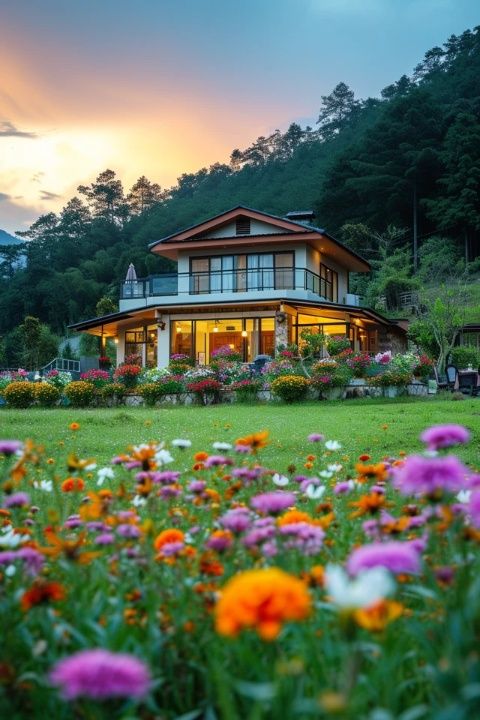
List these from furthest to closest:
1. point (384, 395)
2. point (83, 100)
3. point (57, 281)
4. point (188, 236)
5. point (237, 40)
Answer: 1. point (57, 281)
2. point (188, 236)
3. point (237, 40)
4. point (83, 100)
5. point (384, 395)

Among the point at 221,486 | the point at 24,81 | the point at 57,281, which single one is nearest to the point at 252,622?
the point at 221,486

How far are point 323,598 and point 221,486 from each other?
1.63 meters

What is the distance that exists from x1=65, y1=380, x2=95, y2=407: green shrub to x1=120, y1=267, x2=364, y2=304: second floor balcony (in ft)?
25.7

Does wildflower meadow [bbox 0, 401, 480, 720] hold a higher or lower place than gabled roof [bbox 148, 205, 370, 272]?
lower

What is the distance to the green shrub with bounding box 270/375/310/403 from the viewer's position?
16.4m

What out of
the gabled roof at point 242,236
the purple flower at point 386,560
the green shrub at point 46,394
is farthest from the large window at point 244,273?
the purple flower at point 386,560

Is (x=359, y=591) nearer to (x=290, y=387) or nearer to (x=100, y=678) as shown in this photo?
(x=100, y=678)

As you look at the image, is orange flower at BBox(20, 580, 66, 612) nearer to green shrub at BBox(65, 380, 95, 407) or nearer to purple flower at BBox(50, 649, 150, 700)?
purple flower at BBox(50, 649, 150, 700)

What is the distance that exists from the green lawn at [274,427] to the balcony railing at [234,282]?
9.92 metres

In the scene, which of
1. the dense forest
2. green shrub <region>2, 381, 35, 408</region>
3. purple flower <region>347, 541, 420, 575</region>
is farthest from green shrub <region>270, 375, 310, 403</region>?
the dense forest

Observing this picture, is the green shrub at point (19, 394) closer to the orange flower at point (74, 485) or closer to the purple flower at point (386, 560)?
the orange flower at point (74, 485)

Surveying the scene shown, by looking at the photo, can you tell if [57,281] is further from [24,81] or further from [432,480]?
[432,480]

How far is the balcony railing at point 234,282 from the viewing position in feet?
80.1

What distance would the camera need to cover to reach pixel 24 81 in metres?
18.0
